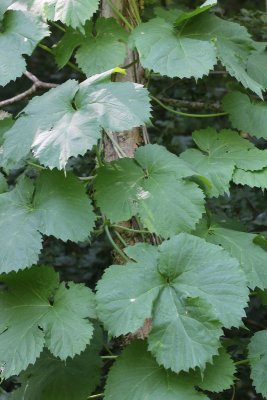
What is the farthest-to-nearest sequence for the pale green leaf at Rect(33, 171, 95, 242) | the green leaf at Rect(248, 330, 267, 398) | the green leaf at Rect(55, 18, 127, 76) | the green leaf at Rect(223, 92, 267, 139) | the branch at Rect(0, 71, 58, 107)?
1. the branch at Rect(0, 71, 58, 107)
2. the green leaf at Rect(223, 92, 267, 139)
3. the green leaf at Rect(55, 18, 127, 76)
4. the green leaf at Rect(248, 330, 267, 398)
5. the pale green leaf at Rect(33, 171, 95, 242)

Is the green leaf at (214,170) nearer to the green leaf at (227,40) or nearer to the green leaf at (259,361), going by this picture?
the green leaf at (227,40)

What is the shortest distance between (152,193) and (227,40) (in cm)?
64

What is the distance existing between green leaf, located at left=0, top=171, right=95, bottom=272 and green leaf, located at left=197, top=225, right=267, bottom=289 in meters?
0.41

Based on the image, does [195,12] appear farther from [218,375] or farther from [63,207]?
[218,375]

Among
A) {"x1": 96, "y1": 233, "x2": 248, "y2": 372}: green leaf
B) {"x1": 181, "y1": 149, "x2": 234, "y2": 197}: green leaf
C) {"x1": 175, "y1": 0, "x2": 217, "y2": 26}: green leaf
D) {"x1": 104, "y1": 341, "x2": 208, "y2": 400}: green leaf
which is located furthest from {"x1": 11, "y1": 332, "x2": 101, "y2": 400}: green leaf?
{"x1": 175, "y1": 0, "x2": 217, "y2": 26}: green leaf

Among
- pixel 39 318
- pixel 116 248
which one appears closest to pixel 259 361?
pixel 116 248

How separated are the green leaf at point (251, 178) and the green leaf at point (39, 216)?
494mm

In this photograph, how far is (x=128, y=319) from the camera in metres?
1.46

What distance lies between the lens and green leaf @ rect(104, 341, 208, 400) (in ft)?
4.90

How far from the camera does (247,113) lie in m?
2.07

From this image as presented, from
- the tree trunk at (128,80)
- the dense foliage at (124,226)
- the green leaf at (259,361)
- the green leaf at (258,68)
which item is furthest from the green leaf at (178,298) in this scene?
the green leaf at (258,68)

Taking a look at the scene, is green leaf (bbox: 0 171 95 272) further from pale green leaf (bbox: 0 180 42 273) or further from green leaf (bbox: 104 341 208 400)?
green leaf (bbox: 104 341 208 400)

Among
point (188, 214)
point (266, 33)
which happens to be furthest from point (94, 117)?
point (266, 33)

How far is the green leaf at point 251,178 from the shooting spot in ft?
6.05
